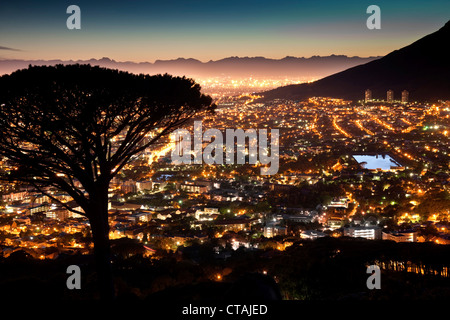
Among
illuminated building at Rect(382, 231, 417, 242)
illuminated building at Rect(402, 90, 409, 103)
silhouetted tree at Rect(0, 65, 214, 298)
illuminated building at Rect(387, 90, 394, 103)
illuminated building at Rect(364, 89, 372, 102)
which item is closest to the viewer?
silhouetted tree at Rect(0, 65, 214, 298)

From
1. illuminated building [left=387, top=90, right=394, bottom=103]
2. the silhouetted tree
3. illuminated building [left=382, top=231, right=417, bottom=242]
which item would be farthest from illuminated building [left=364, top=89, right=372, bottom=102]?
the silhouetted tree

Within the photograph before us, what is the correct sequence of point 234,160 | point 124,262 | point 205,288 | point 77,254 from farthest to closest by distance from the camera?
1. point 234,160
2. point 77,254
3. point 124,262
4. point 205,288

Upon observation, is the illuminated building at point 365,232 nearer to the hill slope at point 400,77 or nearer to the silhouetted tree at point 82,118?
the silhouetted tree at point 82,118

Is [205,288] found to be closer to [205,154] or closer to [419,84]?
[205,154]

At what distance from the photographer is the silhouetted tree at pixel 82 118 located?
14.1 feet

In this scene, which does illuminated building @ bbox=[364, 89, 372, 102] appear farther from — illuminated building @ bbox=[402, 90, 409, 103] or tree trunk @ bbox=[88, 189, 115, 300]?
tree trunk @ bbox=[88, 189, 115, 300]

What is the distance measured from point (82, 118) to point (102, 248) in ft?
4.63

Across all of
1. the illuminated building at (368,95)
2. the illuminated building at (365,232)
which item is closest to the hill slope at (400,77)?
the illuminated building at (368,95)

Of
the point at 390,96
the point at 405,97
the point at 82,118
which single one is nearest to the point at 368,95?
the point at 390,96

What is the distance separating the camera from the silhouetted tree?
14.1 ft

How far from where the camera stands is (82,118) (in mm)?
4434
